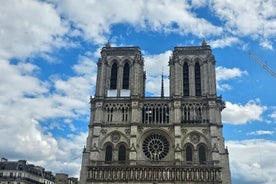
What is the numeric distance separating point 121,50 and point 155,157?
71.2ft

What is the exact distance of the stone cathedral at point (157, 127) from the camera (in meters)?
53.9

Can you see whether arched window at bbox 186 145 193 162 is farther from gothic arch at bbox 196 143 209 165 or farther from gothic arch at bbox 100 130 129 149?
gothic arch at bbox 100 130 129 149

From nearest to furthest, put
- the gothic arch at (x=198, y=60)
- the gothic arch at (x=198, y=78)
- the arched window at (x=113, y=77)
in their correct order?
the gothic arch at (x=198, y=78)
the gothic arch at (x=198, y=60)
the arched window at (x=113, y=77)

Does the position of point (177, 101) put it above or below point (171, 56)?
below

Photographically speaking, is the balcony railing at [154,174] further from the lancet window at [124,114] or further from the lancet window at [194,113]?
the lancet window at [124,114]

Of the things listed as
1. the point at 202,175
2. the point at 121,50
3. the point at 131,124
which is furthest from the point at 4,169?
the point at 202,175

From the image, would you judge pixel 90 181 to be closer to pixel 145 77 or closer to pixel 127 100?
pixel 127 100

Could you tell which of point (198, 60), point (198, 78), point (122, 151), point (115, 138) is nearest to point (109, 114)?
point (115, 138)

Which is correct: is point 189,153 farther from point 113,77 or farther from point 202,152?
point 113,77

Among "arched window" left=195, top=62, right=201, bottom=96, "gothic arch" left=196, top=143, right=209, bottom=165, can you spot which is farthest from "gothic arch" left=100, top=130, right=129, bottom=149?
"arched window" left=195, top=62, right=201, bottom=96

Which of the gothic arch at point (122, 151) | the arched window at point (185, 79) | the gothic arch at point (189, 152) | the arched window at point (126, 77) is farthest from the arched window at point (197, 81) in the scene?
the gothic arch at point (122, 151)

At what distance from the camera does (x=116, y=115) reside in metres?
60.4

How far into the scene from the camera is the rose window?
57.4 metres

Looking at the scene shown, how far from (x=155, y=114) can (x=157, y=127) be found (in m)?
2.61
